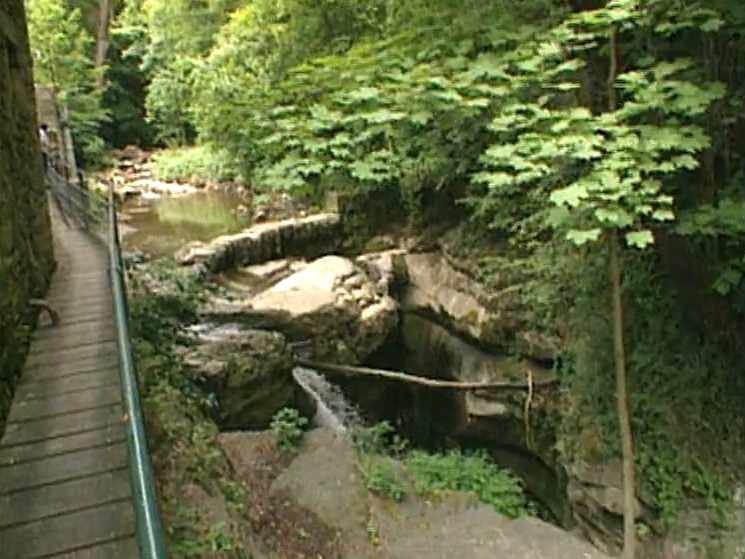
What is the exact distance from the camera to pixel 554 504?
763 cm

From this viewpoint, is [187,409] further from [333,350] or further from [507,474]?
[333,350]

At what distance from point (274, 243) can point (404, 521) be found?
7.99 m

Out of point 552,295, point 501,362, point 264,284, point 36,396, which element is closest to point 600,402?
point 552,295

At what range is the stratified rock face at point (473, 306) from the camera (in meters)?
8.09

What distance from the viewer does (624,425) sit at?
236 inches

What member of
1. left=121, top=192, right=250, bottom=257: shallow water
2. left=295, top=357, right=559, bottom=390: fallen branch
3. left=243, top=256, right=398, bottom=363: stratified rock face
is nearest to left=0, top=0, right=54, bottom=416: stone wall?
left=243, top=256, right=398, bottom=363: stratified rock face

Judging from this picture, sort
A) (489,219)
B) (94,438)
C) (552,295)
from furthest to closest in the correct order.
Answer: (489,219) < (552,295) < (94,438)

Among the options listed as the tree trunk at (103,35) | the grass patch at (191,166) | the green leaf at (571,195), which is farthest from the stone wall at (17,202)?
the tree trunk at (103,35)

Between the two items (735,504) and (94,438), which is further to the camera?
(735,504)

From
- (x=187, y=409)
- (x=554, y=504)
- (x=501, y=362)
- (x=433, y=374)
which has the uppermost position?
(x=187, y=409)

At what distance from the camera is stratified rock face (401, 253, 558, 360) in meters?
8.09

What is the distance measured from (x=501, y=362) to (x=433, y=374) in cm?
182

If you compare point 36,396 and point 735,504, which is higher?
point 36,396

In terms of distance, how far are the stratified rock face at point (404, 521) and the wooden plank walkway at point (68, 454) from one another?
229 centimetres
